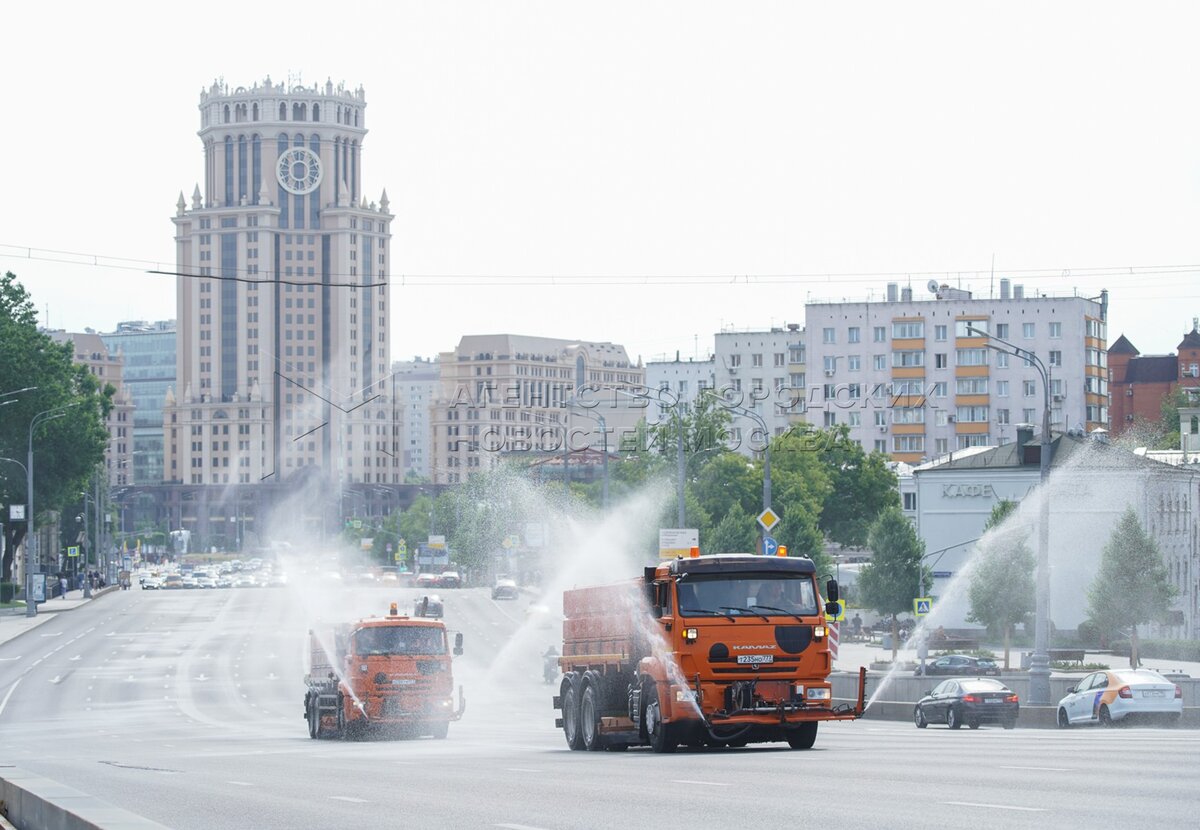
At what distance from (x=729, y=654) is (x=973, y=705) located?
572 inches

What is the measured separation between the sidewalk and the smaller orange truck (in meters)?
46.7

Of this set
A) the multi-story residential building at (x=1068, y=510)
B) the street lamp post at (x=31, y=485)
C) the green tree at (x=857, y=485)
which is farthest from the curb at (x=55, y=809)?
the green tree at (x=857, y=485)

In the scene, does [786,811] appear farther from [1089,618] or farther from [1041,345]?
[1041,345]

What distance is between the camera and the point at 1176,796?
14.2 metres

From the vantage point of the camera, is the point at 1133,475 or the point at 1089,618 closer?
the point at 1089,618

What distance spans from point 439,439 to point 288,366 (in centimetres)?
1875

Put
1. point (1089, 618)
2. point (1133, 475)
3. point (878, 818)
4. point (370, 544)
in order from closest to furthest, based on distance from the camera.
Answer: point (878, 818)
point (1089, 618)
point (1133, 475)
point (370, 544)

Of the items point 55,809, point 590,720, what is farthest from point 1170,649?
point 55,809

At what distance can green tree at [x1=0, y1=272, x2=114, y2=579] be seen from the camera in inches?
3804

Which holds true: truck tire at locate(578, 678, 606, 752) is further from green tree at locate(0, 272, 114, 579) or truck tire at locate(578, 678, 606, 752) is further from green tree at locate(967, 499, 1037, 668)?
green tree at locate(0, 272, 114, 579)

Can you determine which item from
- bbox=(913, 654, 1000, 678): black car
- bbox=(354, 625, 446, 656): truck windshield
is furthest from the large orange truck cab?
bbox=(913, 654, 1000, 678): black car

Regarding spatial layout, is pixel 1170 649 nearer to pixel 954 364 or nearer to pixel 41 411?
pixel 41 411

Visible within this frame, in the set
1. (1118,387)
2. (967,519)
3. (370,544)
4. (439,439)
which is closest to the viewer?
(967,519)

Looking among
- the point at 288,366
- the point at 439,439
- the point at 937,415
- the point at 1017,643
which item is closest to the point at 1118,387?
the point at 937,415
